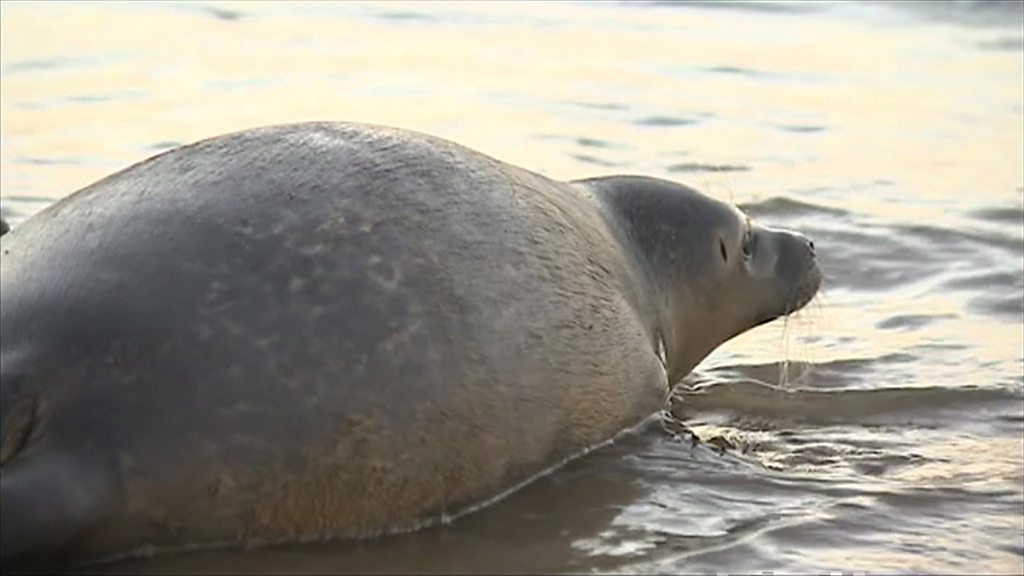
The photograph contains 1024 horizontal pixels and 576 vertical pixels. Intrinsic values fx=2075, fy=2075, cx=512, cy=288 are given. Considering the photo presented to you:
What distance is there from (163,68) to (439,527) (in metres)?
6.14

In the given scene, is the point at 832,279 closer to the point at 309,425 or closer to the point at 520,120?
the point at 520,120

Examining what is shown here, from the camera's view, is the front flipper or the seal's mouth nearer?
the front flipper

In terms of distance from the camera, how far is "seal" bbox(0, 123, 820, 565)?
3.42 meters

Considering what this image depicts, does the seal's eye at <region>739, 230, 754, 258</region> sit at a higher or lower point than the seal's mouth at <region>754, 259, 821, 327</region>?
higher

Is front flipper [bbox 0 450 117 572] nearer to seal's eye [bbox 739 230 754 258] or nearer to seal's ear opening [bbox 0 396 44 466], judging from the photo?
seal's ear opening [bbox 0 396 44 466]

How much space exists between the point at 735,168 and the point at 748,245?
214 cm

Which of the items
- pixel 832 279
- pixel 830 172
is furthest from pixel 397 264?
pixel 830 172

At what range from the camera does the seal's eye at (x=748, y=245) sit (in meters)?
5.64

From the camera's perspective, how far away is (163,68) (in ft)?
31.6

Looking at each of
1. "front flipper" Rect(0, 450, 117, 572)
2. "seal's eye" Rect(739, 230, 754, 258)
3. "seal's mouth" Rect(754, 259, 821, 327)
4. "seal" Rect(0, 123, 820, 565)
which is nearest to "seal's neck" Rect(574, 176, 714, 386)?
"seal's eye" Rect(739, 230, 754, 258)

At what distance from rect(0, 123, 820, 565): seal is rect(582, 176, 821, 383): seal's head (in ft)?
2.17

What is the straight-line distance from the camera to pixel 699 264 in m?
5.41

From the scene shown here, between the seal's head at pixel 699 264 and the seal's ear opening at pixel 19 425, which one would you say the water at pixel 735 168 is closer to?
the seal's head at pixel 699 264

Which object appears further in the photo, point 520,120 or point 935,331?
point 520,120
